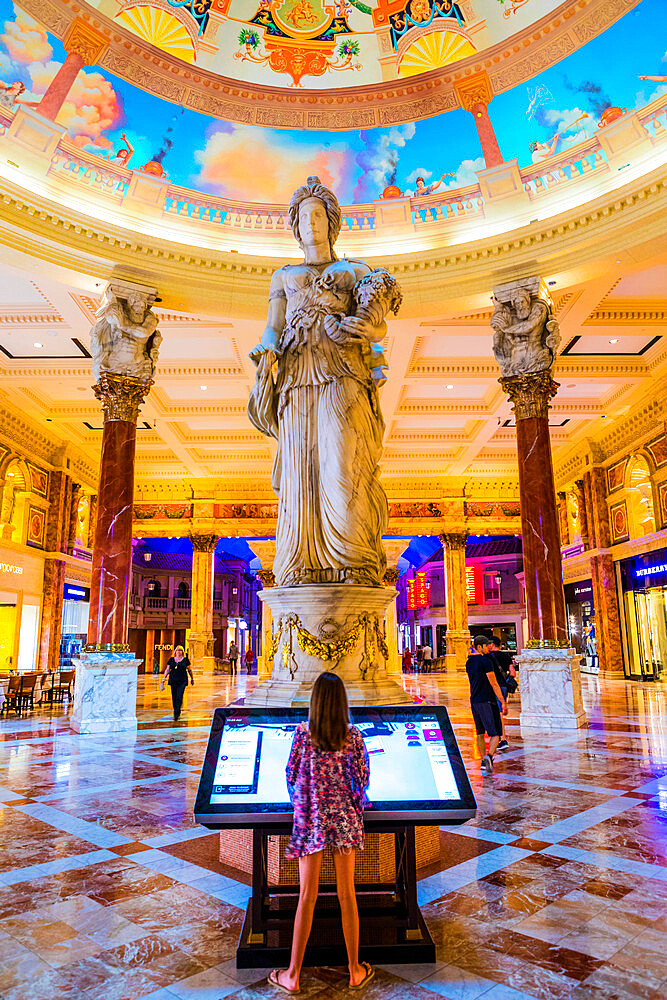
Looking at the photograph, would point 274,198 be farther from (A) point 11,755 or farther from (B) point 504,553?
(B) point 504,553

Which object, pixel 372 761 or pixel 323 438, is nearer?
pixel 372 761

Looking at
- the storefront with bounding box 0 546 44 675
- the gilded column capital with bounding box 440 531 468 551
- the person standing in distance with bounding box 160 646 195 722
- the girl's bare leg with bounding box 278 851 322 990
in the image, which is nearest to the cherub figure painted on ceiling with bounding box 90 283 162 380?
the person standing in distance with bounding box 160 646 195 722

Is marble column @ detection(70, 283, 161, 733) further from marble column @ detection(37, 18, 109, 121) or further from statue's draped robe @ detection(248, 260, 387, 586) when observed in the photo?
statue's draped robe @ detection(248, 260, 387, 586)

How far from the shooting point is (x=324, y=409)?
11.9 ft

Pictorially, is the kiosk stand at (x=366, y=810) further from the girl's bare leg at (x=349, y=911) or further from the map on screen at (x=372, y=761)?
the girl's bare leg at (x=349, y=911)

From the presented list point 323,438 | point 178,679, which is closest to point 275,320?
point 323,438

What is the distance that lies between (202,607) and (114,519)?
48.8 ft

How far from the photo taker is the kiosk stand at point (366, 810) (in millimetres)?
2254

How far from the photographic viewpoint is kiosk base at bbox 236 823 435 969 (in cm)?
224

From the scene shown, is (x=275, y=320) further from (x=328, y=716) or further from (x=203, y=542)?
(x=203, y=542)

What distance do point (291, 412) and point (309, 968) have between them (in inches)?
102

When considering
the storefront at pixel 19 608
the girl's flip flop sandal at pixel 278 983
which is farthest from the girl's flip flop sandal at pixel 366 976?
the storefront at pixel 19 608

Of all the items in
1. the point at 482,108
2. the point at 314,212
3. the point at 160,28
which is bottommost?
the point at 314,212

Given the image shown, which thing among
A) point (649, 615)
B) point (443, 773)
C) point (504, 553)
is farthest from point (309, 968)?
point (504, 553)
